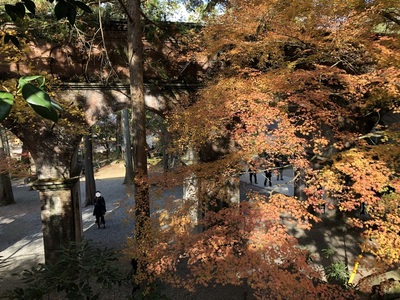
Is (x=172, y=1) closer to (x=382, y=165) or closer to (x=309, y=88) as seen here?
(x=309, y=88)

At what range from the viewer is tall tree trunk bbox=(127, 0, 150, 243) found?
6602 millimetres

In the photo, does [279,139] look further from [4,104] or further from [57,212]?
[57,212]

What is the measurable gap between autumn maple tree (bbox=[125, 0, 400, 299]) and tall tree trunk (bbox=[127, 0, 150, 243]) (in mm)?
632

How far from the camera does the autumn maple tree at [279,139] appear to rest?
6.43 m

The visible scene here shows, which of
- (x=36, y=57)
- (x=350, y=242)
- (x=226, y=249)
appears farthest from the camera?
(x=350, y=242)

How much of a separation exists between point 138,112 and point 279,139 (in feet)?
12.3

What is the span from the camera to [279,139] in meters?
6.96

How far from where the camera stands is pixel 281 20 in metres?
8.19

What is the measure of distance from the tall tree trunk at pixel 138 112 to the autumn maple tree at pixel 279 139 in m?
0.63

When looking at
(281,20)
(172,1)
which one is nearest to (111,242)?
(172,1)

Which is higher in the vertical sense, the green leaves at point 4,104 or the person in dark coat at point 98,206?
the green leaves at point 4,104

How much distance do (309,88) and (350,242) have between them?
8.08 m

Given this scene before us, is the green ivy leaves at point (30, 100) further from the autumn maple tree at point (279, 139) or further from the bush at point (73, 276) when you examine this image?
the autumn maple tree at point (279, 139)

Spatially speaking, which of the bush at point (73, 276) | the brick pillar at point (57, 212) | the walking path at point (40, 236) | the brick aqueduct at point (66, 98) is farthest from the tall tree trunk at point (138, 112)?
the brick pillar at point (57, 212)
